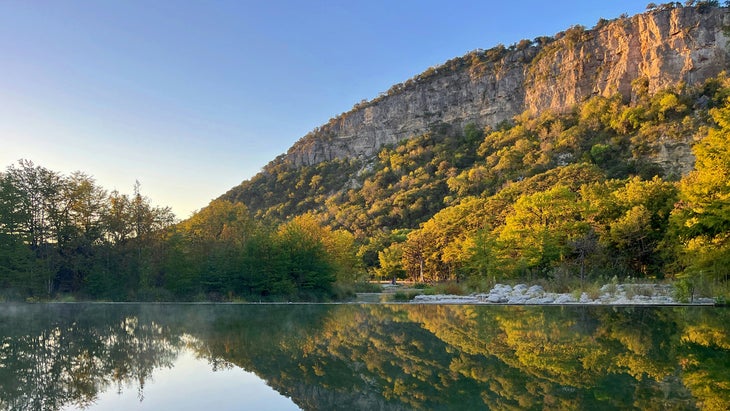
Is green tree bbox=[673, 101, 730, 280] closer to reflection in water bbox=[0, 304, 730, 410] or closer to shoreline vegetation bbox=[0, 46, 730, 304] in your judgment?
shoreline vegetation bbox=[0, 46, 730, 304]

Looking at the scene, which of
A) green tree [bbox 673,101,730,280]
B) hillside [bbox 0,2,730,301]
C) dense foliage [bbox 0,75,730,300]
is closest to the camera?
green tree [bbox 673,101,730,280]

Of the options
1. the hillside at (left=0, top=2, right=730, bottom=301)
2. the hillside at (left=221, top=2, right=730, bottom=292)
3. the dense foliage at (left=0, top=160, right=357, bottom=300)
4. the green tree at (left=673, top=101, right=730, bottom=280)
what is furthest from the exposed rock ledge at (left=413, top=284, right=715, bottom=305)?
the dense foliage at (left=0, top=160, right=357, bottom=300)

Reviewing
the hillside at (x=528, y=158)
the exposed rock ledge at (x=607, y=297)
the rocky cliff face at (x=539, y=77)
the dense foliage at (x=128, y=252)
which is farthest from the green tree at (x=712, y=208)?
the rocky cliff face at (x=539, y=77)

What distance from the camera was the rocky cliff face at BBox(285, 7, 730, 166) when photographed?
172ft

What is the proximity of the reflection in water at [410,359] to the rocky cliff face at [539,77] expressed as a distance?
5101 centimetres

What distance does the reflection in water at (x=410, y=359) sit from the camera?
18.0 feet

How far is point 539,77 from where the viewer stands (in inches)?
2771

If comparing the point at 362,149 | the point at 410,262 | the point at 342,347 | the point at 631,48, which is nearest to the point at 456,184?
the point at 410,262

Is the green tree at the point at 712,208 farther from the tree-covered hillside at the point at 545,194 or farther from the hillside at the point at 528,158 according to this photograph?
the hillside at the point at 528,158

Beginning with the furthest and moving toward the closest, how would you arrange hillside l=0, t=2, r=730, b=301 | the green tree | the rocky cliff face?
the rocky cliff face
hillside l=0, t=2, r=730, b=301
the green tree

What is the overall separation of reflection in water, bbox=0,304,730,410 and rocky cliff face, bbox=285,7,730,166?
2008 inches

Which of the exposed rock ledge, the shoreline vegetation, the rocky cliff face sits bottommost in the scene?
the exposed rock ledge

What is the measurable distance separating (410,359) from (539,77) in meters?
70.7

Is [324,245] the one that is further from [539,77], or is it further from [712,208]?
[539,77]
